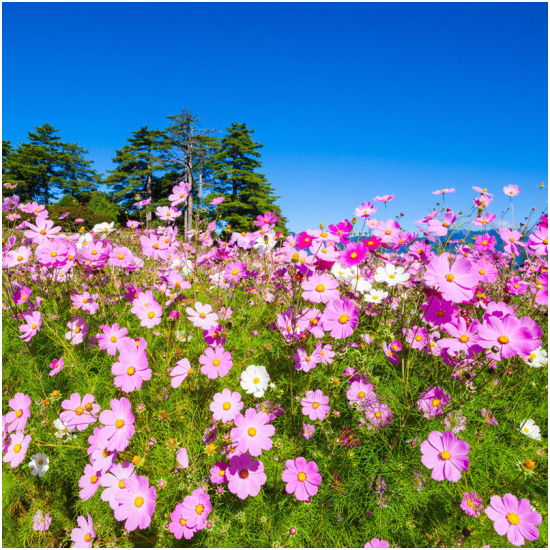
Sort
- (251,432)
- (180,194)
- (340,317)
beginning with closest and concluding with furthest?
1. (251,432)
2. (340,317)
3. (180,194)

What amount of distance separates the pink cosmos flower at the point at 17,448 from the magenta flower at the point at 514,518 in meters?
1.60

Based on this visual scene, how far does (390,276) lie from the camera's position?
1438 mm

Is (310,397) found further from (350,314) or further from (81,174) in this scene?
(81,174)

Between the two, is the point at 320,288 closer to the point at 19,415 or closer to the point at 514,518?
the point at 514,518

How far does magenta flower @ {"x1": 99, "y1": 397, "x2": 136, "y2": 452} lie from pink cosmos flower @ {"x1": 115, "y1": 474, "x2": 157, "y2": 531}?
118mm

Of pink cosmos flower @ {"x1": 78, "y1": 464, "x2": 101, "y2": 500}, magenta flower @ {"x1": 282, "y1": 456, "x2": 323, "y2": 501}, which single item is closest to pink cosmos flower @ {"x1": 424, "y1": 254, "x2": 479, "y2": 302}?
magenta flower @ {"x1": 282, "y1": 456, "x2": 323, "y2": 501}

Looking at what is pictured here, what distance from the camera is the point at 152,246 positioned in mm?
1600

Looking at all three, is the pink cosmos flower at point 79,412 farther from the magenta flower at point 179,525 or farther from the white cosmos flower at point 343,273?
the white cosmos flower at point 343,273

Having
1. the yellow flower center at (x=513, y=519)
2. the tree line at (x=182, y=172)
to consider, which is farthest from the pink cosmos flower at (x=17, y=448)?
the tree line at (x=182, y=172)

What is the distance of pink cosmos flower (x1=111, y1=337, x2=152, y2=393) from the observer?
41.2 inches

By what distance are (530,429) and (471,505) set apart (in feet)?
1.81

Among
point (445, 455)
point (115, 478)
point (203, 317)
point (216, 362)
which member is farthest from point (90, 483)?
point (445, 455)

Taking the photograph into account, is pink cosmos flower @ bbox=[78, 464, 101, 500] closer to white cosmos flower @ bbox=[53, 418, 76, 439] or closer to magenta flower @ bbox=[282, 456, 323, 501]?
white cosmos flower @ bbox=[53, 418, 76, 439]

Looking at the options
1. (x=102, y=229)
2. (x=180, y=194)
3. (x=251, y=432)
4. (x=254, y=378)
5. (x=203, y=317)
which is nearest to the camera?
(x=251, y=432)
